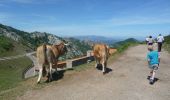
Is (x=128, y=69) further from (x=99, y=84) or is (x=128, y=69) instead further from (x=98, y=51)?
(x=99, y=84)

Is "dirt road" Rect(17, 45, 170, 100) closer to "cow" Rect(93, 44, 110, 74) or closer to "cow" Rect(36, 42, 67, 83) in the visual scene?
"cow" Rect(93, 44, 110, 74)

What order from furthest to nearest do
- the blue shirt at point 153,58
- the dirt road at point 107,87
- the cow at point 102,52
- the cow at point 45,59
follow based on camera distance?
the cow at point 102,52 → the cow at point 45,59 → the blue shirt at point 153,58 → the dirt road at point 107,87

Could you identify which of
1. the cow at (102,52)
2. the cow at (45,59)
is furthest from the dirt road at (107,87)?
the cow at (45,59)

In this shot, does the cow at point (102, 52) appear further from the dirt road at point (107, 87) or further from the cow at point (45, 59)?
the cow at point (45, 59)

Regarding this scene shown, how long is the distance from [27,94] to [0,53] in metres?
92.3

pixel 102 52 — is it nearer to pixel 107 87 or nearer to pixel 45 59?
pixel 45 59

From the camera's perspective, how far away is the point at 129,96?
522 inches

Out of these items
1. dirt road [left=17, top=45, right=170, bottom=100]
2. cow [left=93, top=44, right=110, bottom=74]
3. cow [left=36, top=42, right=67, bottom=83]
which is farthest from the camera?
cow [left=93, top=44, right=110, bottom=74]

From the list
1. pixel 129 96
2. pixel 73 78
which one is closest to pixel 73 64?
pixel 73 78

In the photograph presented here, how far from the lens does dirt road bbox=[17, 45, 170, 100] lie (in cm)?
1342

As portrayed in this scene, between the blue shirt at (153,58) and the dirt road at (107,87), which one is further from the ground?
the blue shirt at (153,58)

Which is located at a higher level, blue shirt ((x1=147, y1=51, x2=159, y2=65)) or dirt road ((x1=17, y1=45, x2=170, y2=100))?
blue shirt ((x1=147, y1=51, x2=159, y2=65))

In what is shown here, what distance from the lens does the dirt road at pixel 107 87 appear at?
13422mm

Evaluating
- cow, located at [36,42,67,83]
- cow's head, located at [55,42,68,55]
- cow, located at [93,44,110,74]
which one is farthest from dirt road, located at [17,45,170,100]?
cow's head, located at [55,42,68,55]
